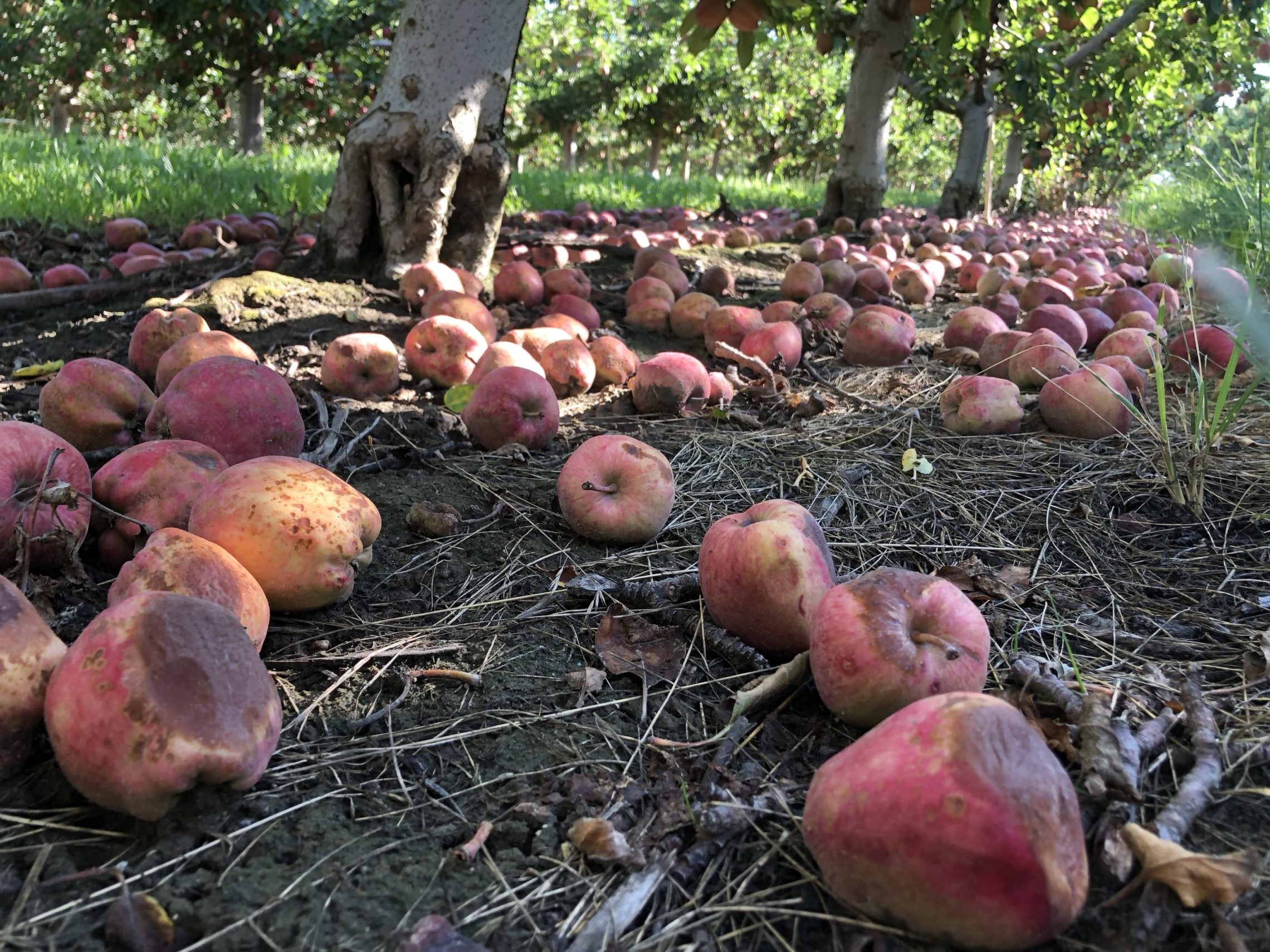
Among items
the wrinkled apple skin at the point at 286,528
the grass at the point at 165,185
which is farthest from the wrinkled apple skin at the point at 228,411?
the grass at the point at 165,185

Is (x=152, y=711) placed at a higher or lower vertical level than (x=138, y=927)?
higher

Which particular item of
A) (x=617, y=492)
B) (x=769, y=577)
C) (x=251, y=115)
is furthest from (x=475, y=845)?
(x=251, y=115)

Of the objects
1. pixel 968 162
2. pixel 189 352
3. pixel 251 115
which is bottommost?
pixel 189 352

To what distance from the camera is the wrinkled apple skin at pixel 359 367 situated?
10.9 ft

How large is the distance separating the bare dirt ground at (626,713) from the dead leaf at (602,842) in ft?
0.06

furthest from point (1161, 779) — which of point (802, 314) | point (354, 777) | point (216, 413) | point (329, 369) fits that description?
point (802, 314)

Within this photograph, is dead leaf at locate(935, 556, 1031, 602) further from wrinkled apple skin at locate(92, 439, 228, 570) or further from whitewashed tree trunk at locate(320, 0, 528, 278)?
whitewashed tree trunk at locate(320, 0, 528, 278)

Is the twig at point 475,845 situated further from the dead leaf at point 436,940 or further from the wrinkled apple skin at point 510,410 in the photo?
the wrinkled apple skin at point 510,410

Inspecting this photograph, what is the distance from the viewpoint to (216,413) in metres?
2.28

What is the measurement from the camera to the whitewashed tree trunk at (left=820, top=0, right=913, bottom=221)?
823 centimetres

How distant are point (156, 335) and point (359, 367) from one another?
0.78 metres

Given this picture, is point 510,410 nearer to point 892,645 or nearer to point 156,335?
point 156,335

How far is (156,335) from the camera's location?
3.33 meters

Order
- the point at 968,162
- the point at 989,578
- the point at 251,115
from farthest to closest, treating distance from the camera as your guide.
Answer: the point at 251,115 → the point at 968,162 → the point at 989,578
